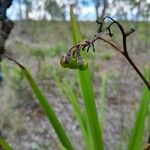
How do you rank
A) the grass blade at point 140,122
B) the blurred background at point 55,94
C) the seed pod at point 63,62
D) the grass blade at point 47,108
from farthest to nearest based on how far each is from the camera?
1. the blurred background at point 55,94
2. the grass blade at point 140,122
3. the grass blade at point 47,108
4. the seed pod at point 63,62

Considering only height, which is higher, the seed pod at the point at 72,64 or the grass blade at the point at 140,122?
the seed pod at the point at 72,64

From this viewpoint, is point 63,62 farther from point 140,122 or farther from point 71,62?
point 140,122

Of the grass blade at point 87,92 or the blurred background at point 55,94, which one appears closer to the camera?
the grass blade at point 87,92

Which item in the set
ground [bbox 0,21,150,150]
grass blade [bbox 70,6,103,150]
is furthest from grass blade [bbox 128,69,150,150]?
ground [bbox 0,21,150,150]

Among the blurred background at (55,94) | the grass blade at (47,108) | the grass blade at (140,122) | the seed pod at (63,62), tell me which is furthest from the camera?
the blurred background at (55,94)

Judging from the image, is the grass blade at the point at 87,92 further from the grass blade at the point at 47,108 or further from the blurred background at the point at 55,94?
the blurred background at the point at 55,94

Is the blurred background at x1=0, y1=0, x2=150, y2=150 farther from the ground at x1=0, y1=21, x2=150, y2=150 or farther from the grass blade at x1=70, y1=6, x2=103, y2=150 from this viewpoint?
the grass blade at x1=70, y1=6, x2=103, y2=150

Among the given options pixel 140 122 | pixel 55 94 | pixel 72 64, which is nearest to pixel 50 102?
pixel 55 94

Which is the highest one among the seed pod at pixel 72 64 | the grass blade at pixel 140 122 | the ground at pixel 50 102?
the seed pod at pixel 72 64

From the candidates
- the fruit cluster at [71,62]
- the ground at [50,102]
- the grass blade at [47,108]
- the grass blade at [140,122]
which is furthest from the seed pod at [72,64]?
the ground at [50,102]
